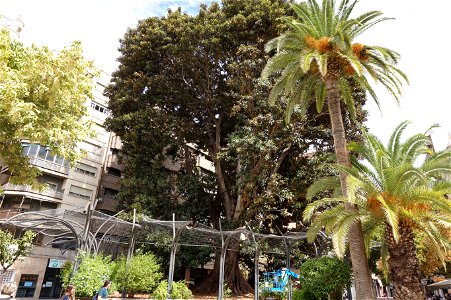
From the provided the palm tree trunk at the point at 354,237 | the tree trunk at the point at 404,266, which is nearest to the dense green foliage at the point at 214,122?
the palm tree trunk at the point at 354,237

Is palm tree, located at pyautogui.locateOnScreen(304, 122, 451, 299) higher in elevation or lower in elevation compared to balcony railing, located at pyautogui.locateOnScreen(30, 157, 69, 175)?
lower

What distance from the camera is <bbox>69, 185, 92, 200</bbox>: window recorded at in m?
32.1

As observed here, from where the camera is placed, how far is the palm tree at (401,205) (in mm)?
10914

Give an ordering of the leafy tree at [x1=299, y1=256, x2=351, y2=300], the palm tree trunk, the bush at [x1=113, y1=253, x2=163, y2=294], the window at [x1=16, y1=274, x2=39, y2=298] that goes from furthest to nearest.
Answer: the window at [x1=16, y1=274, x2=39, y2=298] < the bush at [x1=113, y1=253, x2=163, y2=294] < the leafy tree at [x1=299, y1=256, x2=351, y2=300] < the palm tree trunk

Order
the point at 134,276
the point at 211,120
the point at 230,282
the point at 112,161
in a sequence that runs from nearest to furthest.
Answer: the point at 134,276, the point at 230,282, the point at 211,120, the point at 112,161

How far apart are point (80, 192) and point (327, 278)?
86.2 feet

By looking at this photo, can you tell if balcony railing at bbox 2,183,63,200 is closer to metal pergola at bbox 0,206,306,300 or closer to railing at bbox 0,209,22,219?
railing at bbox 0,209,22,219

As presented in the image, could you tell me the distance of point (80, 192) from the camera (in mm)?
32688

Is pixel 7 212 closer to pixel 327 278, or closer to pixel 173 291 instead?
pixel 173 291

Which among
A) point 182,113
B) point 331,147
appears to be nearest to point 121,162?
point 182,113

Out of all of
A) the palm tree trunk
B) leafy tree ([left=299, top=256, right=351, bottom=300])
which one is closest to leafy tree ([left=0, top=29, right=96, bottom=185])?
the palm tree trunk

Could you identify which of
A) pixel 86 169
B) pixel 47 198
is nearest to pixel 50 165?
pixel 47 198

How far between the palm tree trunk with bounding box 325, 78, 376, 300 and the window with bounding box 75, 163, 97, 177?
1076 inches

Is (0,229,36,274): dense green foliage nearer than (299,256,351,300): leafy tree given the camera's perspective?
No
